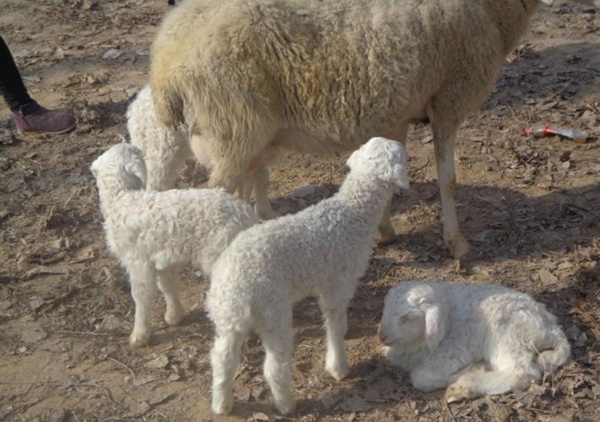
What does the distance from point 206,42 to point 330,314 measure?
168cm

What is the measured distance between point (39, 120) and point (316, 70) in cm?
321

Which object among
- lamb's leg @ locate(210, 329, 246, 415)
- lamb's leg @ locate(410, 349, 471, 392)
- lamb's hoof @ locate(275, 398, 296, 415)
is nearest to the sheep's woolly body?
lamb's leg @ locate(210, 329, 246, 415)

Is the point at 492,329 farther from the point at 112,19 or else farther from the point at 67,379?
the point at 112,19

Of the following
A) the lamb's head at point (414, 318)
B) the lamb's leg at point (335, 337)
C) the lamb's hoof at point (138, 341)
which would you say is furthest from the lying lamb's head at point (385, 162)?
the lamb's hoof at point (138, 341)

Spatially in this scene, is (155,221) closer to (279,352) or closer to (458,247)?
(279,352)

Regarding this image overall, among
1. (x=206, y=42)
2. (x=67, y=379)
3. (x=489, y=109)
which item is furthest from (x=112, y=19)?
(x=67, y=379)

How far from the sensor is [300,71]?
4.87 m

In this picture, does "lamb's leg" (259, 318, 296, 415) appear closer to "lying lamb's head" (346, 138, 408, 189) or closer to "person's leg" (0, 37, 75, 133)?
"lying lamb's head" (346, 138, 408, 189)

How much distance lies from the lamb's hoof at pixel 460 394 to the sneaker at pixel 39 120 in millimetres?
4358

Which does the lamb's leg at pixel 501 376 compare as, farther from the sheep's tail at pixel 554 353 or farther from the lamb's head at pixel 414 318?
the lamb's head at pixel 414 318

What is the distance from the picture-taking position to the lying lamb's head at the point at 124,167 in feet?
14.4

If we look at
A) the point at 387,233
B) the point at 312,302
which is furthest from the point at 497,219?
the point at 312,302

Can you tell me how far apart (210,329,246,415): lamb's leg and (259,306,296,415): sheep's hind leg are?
12 centimetres

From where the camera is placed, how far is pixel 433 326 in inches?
165
